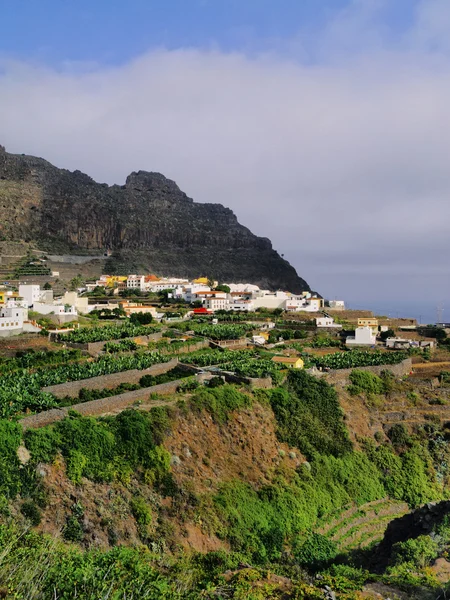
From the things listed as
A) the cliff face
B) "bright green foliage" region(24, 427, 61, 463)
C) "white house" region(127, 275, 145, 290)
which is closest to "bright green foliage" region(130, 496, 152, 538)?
"bright green foliage" region(24, 427, 61, 463)

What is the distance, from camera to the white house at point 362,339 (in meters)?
53.9

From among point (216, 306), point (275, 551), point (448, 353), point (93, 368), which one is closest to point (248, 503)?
point (275, 551)

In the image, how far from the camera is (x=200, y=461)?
84.3 ft

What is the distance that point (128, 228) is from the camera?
13900 cm

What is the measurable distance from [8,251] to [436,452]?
293 feet

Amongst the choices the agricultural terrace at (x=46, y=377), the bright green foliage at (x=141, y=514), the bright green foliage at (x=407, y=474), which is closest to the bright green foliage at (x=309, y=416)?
the bright green foliage at (x=407, y=474)

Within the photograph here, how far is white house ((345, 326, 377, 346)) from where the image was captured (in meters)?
53.9

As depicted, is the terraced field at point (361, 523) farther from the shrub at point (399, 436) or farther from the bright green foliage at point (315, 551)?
the shrub at point (399, 436)

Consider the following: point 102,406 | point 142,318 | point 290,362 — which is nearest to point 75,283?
point 142,318

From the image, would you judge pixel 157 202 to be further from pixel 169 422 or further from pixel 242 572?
pixel 242 572

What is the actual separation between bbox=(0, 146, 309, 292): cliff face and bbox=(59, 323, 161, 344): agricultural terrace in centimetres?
6968

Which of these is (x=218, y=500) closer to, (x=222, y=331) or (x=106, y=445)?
(x=106, y=445)

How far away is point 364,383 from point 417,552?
61.8ft

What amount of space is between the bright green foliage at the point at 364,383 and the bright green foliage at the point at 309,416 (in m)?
2.27
